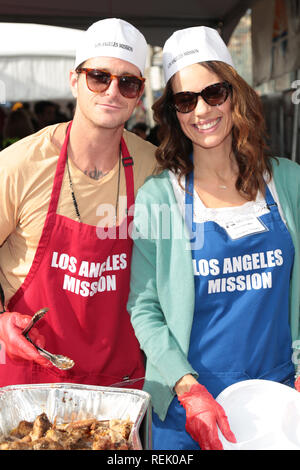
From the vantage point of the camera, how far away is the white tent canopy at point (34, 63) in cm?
649

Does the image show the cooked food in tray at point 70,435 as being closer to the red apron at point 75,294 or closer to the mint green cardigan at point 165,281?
the mint green cardigan at point 165,281

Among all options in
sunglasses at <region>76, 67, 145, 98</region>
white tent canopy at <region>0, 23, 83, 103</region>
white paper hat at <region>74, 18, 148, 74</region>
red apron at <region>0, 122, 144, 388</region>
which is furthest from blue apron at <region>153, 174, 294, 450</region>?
white tent canopy at <region>0, 23, 83, 103</region>

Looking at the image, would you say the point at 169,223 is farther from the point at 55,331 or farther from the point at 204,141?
→ the point at 55,331

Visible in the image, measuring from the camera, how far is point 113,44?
5.92 feet

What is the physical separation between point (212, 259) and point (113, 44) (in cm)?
81

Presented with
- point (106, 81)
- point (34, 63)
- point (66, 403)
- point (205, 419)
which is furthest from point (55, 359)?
point (34, 63)

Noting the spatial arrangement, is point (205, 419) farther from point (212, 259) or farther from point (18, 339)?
point (18, 339)

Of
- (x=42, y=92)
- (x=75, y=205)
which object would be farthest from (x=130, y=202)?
(x=42, y=92)

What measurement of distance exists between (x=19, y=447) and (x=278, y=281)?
86 centimetres

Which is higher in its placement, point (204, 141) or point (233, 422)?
→ point (204, 141)

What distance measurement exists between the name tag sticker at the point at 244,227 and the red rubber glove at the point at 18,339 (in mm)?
640

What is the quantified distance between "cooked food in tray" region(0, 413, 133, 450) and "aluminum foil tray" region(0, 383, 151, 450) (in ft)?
0.07

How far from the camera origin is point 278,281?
159cm

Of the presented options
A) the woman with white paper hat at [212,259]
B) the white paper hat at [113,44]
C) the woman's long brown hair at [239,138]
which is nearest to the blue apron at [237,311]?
the woman with white paper hat at [212,259]
